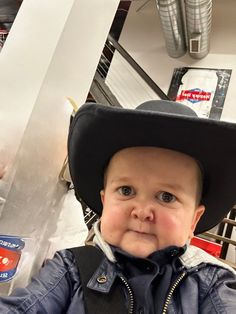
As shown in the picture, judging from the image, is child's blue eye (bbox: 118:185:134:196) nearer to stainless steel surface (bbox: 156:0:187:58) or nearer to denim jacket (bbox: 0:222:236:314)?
denim jacket (bbox: 0:222:236:314)

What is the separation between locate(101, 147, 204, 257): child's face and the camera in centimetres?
71

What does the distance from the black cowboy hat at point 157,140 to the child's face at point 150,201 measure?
1.2 inches

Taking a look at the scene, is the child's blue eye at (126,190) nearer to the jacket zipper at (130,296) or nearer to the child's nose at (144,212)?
the child's nose at (144,212)

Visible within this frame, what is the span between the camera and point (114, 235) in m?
0.74

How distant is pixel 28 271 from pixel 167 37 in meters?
3.42

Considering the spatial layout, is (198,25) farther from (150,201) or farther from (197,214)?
(150,201)

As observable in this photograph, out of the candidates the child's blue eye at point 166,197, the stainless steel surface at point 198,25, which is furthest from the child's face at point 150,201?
the stainless steel surface at point 198,25

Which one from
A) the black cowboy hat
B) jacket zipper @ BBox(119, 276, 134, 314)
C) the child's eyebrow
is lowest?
jacket zipper @ BBox(119, 276, 134, 314)

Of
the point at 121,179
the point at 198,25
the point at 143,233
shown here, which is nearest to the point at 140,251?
the point at 143,233

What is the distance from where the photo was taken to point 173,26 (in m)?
3.52

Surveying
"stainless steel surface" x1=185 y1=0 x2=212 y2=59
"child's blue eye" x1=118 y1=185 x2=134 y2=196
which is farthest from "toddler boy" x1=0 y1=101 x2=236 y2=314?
"stainless steel surface" x1=185 y1=0 x2=212 y2=59

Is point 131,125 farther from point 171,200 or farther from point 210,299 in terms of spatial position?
point 210,299

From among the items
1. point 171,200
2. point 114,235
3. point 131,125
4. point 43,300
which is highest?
point 131,125

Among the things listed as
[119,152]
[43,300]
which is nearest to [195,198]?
[119,152]
